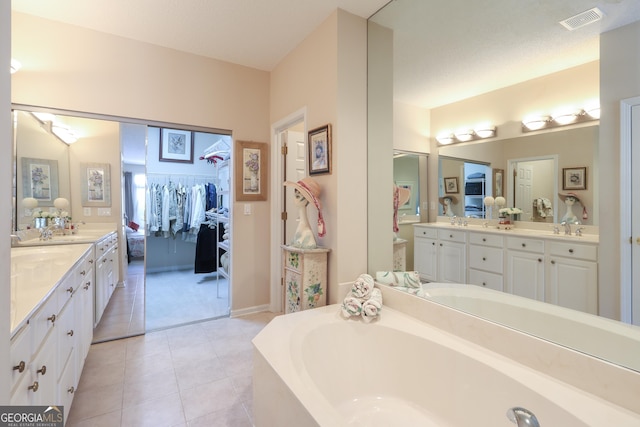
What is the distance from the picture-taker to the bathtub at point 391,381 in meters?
1.10

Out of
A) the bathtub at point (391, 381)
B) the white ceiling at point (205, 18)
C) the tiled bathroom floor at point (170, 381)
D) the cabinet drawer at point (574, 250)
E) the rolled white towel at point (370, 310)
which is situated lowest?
the tiled bathroom floor at point (170, 381)

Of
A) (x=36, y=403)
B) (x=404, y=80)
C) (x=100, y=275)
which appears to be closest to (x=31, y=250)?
(x=100, y=275)

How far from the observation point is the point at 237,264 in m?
3.17

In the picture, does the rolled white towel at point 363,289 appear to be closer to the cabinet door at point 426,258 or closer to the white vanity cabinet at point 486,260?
the cabinet door at point 426,258

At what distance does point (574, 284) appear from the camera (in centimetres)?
141

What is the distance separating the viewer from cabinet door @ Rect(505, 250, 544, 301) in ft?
5.04

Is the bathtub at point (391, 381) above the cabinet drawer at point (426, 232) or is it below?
below

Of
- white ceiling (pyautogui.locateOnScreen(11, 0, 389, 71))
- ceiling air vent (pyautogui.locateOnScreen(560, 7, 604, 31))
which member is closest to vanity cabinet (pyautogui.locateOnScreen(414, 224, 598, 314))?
ceiling air vent (pyautogui.locateOnScreen(560, 7, 604, 31))

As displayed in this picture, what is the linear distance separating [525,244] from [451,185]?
0.59 meters

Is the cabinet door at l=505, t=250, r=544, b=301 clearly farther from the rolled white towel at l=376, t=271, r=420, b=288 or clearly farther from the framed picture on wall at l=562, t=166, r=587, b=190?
the rolled white towel at l=376, t=271, r=420, b=288

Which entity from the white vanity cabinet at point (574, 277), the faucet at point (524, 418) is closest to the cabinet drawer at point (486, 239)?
the white vanity cabinet at point (574, 277)

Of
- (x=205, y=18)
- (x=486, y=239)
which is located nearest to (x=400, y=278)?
(x=486, y=239)

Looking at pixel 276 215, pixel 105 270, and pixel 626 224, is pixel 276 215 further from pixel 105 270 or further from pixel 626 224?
pixel 626 224

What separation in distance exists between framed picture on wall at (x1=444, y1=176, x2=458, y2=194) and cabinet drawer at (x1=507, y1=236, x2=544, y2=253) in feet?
1.54
